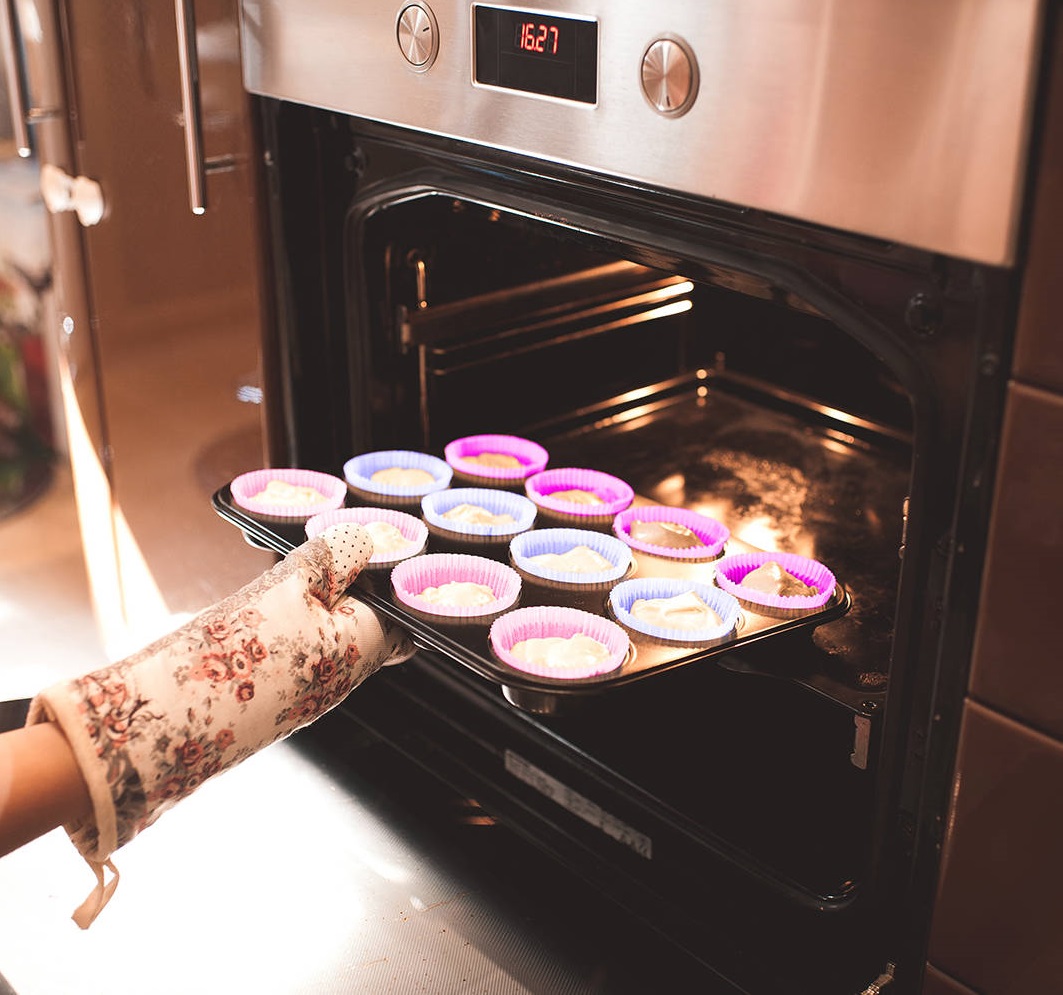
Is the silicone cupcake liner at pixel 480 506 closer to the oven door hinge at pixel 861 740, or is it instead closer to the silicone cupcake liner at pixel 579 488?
the silicone cupcake liner at pixel 579 488

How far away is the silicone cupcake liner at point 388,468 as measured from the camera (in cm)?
122

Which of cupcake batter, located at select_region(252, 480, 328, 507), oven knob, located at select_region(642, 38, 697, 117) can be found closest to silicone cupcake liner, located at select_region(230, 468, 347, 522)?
cupcake batter, located at select_region(252, 480, 328, 507)

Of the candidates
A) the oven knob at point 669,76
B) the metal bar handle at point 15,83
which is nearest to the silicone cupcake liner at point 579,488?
the oven knob at point 669,76

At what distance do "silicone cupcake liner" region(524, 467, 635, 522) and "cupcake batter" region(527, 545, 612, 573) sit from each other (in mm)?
69

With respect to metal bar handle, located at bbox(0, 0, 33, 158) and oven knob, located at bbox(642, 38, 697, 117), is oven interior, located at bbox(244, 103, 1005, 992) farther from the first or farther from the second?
metal bar handle, located at bbox(0, 0, 33, 158)

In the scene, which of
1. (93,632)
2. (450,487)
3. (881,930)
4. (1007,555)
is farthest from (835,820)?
(93,632)

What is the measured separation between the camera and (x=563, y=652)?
3.25 ft

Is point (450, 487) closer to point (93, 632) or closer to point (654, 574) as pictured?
point (654, 574)

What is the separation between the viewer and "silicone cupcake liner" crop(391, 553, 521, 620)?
1.08 metres

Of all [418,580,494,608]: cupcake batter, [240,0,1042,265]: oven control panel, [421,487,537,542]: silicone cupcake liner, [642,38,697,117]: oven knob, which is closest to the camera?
[240,0,1042,265]: oven control panel

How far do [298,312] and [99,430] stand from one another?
428 millimetres

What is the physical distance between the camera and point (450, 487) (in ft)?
4.29

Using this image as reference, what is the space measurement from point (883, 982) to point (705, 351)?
0.85 m

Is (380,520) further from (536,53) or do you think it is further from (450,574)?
(536,53)
